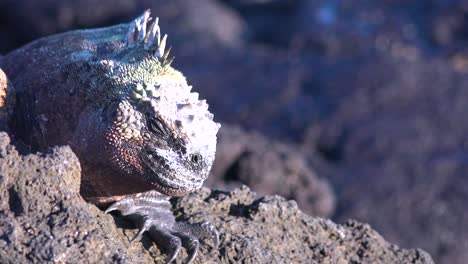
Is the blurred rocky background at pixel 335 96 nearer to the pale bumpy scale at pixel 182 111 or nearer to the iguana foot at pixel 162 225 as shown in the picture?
the iguana foot at pixel 162 225

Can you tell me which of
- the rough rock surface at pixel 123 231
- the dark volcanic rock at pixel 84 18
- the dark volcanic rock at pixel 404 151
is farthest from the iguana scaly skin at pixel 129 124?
the dark volcanic rock at pixel 84 18

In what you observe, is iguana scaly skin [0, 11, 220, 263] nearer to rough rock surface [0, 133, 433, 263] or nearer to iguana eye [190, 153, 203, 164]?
iguana eye [190, 153, 203, 164]

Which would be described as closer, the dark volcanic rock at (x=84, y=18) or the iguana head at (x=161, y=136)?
the iguana head at (x=161, y=136)

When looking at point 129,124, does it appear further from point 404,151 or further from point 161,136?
point 404,151

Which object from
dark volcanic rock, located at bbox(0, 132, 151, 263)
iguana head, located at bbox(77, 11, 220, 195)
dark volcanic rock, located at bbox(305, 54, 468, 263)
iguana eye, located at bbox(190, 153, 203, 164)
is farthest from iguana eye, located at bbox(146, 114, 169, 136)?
dark volcanic rock, located at bbox(305, 54, 468, 263)

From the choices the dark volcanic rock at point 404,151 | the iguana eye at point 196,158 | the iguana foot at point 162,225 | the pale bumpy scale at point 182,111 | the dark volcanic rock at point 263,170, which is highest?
the dark volcanic rock at point 404,151

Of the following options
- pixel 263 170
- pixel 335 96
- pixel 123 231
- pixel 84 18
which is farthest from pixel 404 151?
pixel 123 231

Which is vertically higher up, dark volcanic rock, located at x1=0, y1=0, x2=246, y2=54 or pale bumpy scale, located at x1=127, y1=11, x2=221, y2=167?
dark volcanic rock, located at x1=0, y1=0, x2=246, y2=54
